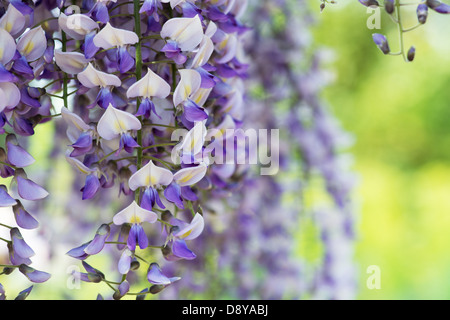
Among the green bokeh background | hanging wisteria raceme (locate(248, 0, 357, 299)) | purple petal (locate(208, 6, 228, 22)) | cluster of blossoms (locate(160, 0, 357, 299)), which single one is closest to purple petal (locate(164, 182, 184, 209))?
purple petal (locate(208, 6, 228, 22))

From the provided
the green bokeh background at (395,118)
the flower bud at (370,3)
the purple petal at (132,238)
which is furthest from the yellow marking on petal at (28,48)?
the green bokeh background at (395,118)

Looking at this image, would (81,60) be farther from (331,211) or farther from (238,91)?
(331,211)

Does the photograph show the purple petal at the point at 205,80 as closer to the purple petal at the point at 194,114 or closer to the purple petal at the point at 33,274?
the purple petal at the point at 194,114

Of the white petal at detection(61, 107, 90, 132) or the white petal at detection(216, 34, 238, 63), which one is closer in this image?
the white petal at detection(61, 107, 90, 132)

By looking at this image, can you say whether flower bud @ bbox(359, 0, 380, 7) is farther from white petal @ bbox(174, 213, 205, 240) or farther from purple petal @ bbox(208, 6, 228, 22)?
white petal @ bbox(174, 213, 205, 240)

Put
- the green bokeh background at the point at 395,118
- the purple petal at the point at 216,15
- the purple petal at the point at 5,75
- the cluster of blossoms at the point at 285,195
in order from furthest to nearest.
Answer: the green bokeh background at the point at 395,118
the cluster of blossoms at the point at 285,195
the purple petal at the point at 216,15
the purple petal at the point at 5,75
